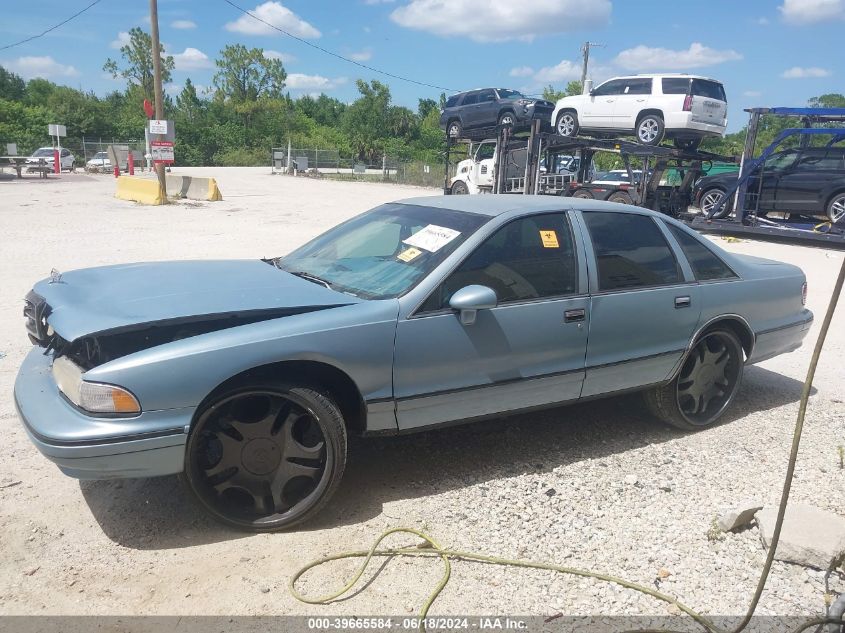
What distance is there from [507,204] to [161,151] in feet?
57.6

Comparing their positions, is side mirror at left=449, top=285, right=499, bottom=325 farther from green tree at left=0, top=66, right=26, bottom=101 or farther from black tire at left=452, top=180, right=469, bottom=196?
green tree at left=0, top=66, right=26, bottom=101

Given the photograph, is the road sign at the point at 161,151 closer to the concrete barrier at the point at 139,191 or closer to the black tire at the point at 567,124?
the concrete barrier at the point at 139,191

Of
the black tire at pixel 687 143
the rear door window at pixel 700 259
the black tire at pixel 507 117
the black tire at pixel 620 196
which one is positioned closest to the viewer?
the rear door window at pixel 700 259

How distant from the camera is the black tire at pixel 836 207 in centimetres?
1499

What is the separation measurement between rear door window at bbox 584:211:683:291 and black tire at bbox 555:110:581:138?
52.1 ft

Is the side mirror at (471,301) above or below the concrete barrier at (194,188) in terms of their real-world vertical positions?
above

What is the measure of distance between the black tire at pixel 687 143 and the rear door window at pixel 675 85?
52.6 inches

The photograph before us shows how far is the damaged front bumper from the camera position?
8.89 feet

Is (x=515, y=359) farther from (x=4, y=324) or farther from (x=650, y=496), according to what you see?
(x=4, y=324)

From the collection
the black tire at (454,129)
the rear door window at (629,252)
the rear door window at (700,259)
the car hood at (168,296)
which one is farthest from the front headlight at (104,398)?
the black tire at (454,129)

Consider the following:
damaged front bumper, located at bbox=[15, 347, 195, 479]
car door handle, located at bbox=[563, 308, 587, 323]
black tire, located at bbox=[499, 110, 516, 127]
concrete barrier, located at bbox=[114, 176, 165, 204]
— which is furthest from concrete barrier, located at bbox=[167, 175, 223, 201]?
damaged front bumper, located at bbox=[15, 347, 195, 479]

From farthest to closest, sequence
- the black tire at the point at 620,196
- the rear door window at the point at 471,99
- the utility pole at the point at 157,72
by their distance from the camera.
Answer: the rear door window at the point at 471,99, the utility pole at the point at 157,72, the black tire at the point at 620,196

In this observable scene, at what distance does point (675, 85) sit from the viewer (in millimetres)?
16891

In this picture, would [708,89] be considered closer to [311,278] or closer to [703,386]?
[703,386]
